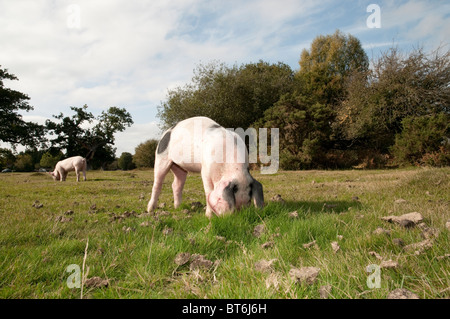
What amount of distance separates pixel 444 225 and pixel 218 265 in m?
2.54

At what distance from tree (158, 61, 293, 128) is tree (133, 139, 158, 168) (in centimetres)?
1961

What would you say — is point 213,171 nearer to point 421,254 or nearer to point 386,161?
point 421,254

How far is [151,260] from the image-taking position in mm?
2479

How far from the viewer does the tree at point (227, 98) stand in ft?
91.1

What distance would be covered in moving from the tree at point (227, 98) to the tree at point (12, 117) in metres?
20.7

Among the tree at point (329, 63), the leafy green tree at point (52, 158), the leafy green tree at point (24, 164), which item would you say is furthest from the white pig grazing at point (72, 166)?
the leafy green tree at point (24, 164)

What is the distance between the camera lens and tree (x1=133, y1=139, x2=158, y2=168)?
1937 inches

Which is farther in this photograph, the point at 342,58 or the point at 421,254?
the point at 342,58

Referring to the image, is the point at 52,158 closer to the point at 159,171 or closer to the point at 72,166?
the point at 72,166

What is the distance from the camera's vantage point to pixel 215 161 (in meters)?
4.27

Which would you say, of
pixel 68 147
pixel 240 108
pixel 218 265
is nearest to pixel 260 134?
pixel 240 108

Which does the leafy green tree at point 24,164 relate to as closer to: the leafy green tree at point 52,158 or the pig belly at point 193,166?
the leafy green tree at point 52,158

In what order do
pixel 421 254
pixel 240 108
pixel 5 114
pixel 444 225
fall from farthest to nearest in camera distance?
pixel 5 114 < pixel 240 108 < pixel 444 225 < pixel 421 254

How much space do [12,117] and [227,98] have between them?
95.5 feet
